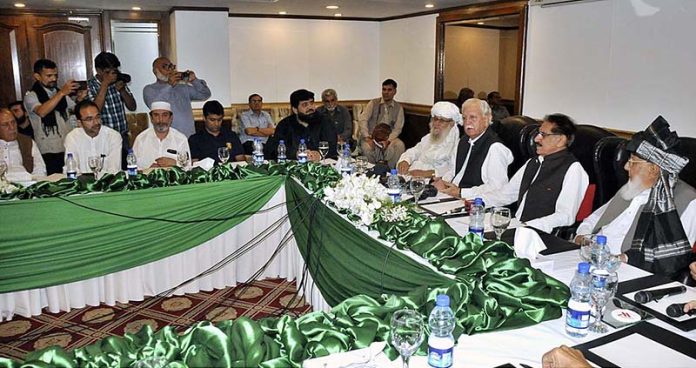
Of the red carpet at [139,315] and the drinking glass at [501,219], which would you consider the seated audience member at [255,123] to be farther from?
the drinking glass at [501,219]

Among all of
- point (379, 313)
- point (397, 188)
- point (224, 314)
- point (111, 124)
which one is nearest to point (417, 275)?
point (379, 313)

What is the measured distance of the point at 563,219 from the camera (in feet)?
9.94

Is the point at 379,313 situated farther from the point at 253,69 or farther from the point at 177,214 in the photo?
the point at 253,69

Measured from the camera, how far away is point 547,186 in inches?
124

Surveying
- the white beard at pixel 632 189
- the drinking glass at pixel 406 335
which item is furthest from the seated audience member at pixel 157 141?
the drinking glass at pixel 406 335

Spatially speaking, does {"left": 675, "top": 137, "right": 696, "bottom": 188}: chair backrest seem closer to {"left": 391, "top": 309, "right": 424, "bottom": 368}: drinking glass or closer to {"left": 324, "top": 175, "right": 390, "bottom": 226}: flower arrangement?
{"left": 324, "top": 175, "right": 390, "bottom": 226}: flower arrangement

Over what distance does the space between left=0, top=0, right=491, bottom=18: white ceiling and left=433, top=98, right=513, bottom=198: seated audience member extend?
294 cm

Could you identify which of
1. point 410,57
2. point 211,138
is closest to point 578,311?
point 211,138

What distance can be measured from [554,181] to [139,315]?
2.57 metres

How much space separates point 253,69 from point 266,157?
2866 mm

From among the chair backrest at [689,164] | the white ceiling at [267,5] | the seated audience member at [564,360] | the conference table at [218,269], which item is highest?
the white ceiling at [267,5]

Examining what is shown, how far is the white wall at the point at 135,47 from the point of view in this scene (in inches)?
282

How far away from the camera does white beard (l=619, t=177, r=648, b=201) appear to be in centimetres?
266

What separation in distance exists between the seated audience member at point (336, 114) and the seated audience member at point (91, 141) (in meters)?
3.29
